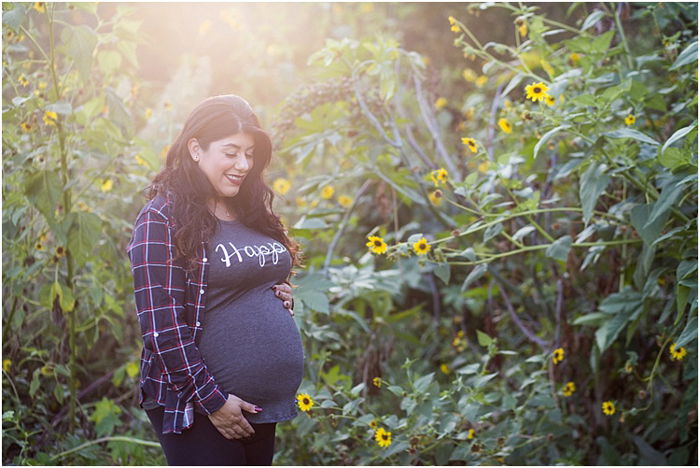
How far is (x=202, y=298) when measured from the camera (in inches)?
68.9

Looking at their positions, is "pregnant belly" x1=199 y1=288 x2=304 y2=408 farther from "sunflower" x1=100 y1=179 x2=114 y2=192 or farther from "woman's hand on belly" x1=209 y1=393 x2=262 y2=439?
"sunflower" x1=100 y1=179 x2=114 y2=192

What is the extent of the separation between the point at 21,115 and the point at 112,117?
28cm

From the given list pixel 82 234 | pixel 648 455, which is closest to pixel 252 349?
pixel 82 234

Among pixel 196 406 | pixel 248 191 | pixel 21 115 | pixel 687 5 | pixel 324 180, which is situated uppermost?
pixel 687 5

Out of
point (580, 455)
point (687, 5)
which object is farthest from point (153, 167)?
point (687, 5)

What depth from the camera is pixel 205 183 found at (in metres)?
1.85

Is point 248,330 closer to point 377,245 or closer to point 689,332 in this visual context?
point 377,245

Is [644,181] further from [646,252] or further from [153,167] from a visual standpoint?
[153,167]

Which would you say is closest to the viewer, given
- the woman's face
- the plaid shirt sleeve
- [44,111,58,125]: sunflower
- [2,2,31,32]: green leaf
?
the plaid shirt sleeve

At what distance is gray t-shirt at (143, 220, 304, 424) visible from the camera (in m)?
1.76

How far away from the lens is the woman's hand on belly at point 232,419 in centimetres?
170

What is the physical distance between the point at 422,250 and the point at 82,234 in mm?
1063

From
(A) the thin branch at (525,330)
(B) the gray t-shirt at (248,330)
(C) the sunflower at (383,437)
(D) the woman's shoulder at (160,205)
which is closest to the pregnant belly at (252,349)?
(B) the gray t-shirt at (248,330)

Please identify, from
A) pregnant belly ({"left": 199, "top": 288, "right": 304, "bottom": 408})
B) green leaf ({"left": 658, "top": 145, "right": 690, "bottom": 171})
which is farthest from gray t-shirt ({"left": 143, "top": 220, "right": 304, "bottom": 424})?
green leaf ({"left": 658, "top": 145, "right": 690, "bottom": 171})
